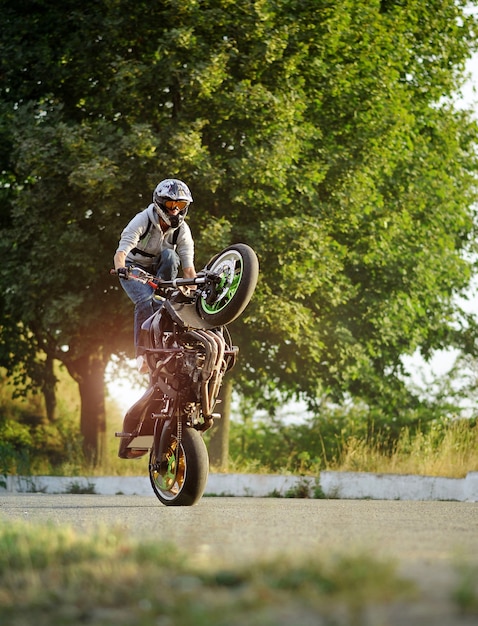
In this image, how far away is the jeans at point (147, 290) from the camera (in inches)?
394

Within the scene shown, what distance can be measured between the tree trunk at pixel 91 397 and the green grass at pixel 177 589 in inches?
755

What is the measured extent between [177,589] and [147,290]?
6.33m

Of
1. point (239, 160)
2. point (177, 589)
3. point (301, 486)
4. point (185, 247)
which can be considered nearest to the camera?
point (177, 589)

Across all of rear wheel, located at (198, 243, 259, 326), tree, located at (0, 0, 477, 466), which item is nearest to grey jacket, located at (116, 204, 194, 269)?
rear wheel, located at (198, 243, 259, 326)

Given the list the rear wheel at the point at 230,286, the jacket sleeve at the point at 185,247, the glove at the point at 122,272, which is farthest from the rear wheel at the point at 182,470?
the jacket sleeve at the point at 185,247

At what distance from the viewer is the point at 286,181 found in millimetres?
20453

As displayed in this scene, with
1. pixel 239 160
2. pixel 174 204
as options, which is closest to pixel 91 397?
pixel 239 160

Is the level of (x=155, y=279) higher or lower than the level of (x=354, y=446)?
higher

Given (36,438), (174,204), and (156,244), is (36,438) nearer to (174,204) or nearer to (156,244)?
(156,244)

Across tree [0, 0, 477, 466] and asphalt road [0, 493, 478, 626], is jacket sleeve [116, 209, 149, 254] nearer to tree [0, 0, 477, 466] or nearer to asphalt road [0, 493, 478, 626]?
asphalt road [0, 493, 478, 626]

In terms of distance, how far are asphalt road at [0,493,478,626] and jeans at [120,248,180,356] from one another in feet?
5.49

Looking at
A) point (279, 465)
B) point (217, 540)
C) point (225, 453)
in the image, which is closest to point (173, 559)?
point (217, 540)

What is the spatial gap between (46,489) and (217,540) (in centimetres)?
1379

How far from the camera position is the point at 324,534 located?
6.06m
